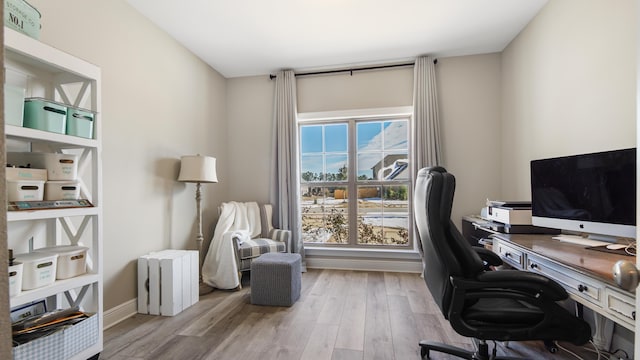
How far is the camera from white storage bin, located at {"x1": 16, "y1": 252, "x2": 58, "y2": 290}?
1.42 meters

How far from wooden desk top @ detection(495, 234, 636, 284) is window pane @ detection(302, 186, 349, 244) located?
84.7 inches

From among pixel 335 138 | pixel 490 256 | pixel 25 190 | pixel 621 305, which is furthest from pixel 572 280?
pixel 335 138

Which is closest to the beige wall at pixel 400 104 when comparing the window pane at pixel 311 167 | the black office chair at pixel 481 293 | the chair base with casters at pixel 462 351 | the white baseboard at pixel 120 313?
the window pane at pixel 311 167

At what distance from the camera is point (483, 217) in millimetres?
2922

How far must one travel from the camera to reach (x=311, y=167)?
4020mm

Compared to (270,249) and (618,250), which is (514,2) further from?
(270,249)

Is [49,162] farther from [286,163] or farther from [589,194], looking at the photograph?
[589,194]

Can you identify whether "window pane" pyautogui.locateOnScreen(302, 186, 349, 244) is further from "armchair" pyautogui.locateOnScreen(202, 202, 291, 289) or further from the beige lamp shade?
the beige lamp shade

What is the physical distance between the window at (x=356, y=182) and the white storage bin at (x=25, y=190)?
9.12ft

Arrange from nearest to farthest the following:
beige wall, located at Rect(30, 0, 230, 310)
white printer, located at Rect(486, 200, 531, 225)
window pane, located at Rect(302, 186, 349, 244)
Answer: beige wall, located at Rect(30, 0, 230, 310) → white printer, located at Rect(486, 200, 531, 225) → window pane, located at Rect(302, 186, 349, 244)

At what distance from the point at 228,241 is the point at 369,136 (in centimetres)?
227

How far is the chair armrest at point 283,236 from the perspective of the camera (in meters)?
3.52

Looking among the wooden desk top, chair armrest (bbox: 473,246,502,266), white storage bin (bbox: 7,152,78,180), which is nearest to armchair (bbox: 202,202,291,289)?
white storage bin (bbox: 7,152,78,180)

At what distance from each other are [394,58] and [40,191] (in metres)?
3.59
